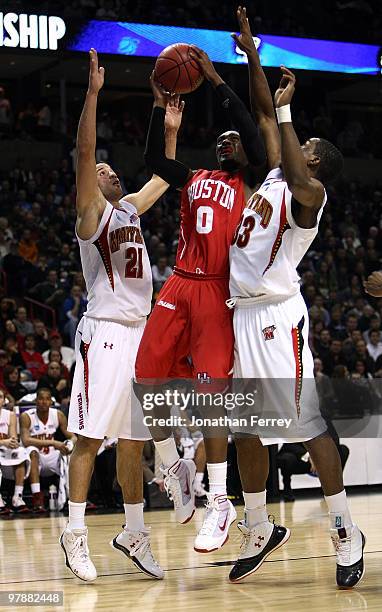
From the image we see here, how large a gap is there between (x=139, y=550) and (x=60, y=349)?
24.9 feet

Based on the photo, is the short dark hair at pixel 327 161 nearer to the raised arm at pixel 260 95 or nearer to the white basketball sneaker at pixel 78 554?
the raised arm at pixel 260 95

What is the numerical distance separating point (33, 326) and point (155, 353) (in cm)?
869

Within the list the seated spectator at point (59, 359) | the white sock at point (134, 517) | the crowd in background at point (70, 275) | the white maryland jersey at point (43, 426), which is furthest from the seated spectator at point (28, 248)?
the white sock at point (134, 517)

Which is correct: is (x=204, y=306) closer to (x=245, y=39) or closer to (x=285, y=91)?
(x=285, y=91)

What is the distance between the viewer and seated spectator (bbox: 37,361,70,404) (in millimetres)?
11781

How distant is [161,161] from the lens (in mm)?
5840

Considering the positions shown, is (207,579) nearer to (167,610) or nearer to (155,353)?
(167,610)

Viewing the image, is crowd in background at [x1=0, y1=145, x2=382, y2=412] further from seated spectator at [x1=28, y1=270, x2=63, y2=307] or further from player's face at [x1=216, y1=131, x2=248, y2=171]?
player's face at [x1=216, y1=131, x2=248, y2=171]

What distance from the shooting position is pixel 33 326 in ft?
45.8

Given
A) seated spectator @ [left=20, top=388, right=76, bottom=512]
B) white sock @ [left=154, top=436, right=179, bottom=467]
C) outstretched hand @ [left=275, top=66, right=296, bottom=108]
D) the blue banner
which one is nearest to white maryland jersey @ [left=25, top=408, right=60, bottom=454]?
seated spectator @ [left=20, top=388, right=76, bottom=512]

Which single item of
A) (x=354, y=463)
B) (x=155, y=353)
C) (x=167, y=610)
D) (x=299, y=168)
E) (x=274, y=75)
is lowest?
(x=354, y=463)

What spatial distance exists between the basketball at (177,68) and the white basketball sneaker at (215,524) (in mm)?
2386

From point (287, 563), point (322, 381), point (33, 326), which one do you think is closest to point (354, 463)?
point (322, 381)

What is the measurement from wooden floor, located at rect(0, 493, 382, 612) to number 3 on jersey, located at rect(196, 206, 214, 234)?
1.98 m
